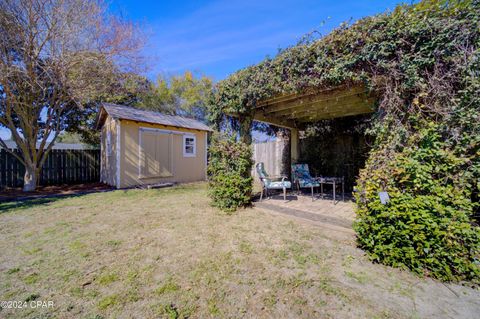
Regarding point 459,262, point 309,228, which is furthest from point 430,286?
point 309,228

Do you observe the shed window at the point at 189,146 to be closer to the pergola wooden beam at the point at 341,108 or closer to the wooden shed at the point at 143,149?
the wooden shed at the point at 143,149

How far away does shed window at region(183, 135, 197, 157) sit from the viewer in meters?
9.69

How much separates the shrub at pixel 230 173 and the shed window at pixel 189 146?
5.19 m

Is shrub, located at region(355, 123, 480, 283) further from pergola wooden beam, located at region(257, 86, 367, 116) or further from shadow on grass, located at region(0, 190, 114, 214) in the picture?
shadow on grass, located at region(0, 190, 114, 214)

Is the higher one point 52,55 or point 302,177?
point 52,55

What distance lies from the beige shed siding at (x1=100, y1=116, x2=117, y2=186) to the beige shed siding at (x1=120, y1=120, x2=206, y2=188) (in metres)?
0.46

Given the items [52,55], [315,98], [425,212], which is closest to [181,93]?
[52,55]

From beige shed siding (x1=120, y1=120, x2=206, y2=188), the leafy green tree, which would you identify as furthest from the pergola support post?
the leafy green tree

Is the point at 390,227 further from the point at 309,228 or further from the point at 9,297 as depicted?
the point at 9,297

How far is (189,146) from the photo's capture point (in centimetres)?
994

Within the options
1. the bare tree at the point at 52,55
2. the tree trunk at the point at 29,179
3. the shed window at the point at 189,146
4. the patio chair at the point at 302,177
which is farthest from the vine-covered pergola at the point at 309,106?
→ the tree trunk at the point at 29,179

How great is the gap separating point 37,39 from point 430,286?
10.2m

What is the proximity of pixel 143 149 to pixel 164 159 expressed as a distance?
97 centimetres

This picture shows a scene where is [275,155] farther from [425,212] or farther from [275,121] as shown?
[425,212]
